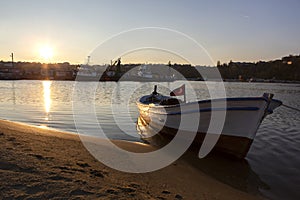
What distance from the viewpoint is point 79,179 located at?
16.2ft

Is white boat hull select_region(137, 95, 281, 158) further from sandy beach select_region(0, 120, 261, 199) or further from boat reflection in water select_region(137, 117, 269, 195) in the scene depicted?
sandy beach select_region(0, 120, 261, 199)

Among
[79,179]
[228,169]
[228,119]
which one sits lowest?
[228,169]

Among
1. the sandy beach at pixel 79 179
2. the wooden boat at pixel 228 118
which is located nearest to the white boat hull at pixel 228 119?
the wooden boat at pixel 228 118

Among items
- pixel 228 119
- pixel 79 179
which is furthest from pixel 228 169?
pixel 79 179

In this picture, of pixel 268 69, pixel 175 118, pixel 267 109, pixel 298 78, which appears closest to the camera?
pixel 267 109

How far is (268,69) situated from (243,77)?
654 inches

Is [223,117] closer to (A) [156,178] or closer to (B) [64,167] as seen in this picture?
(A) [156,178]

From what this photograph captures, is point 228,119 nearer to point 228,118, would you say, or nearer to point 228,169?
point 228,118

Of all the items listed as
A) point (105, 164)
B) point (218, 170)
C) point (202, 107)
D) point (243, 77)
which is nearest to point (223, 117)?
point (202, 107)

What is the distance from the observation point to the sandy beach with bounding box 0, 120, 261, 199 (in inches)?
167

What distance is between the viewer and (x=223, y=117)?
9.34m

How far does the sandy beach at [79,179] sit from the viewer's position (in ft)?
13.9

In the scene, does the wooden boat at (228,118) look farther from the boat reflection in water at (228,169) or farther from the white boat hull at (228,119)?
the boat reflection in water at (228,169)

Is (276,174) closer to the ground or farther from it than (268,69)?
closer to the ground
